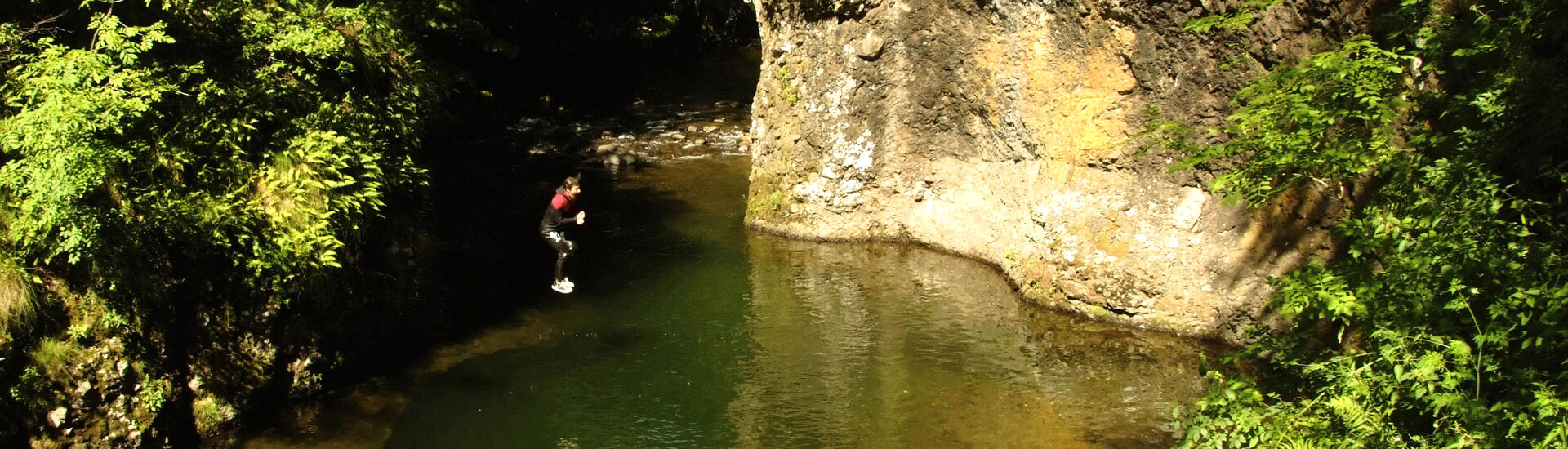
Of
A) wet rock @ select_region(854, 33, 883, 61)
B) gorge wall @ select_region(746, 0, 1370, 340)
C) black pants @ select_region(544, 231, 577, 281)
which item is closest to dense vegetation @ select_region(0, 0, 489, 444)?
black pants @ select_region(544, 231, 577, 281)

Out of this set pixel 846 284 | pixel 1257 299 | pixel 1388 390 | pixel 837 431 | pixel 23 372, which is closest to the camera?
pixel 1388 390

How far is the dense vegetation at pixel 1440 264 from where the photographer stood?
604 centimetres

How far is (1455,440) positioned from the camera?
6.06 metres

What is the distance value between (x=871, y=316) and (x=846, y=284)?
1134mm

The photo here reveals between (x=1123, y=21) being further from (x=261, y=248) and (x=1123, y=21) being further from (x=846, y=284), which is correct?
(x=261, y=248)

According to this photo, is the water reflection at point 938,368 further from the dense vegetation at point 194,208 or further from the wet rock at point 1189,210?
the dense vegetation at point 194,208

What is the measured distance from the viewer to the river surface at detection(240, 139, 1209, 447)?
29.6 ft

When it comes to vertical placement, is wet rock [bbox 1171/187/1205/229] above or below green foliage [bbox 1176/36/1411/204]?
below

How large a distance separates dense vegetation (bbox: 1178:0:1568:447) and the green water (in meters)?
1.89

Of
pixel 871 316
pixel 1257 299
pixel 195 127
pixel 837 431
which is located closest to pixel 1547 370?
pixel 1257 299

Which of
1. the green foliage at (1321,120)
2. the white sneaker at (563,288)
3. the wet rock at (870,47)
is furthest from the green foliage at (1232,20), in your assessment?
the white sneaker at (563,288)

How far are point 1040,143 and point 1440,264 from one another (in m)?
5.42

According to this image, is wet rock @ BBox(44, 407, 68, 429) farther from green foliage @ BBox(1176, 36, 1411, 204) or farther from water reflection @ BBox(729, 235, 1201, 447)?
green foliage @ BBox(1176, 36, 1411, 204)

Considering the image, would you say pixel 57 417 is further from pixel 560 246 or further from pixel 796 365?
pixel 796 365
